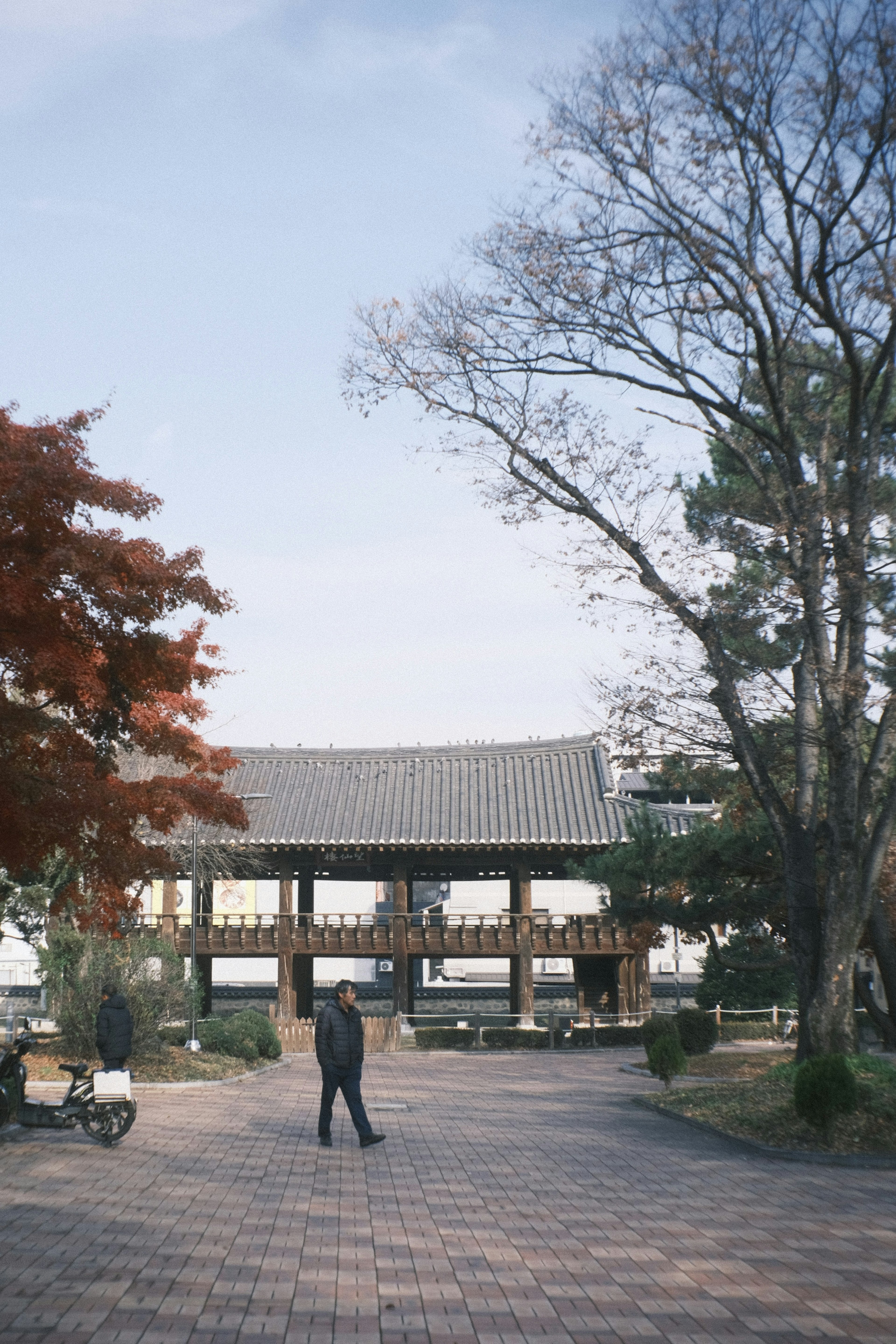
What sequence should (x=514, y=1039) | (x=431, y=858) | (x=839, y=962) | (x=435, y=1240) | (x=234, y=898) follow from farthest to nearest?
(x=234, y=898) → (x=431, y=858) → (x=514, y=1039) → (x=839, y=962) → (x=435, y=1240)

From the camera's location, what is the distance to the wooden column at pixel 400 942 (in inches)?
1302

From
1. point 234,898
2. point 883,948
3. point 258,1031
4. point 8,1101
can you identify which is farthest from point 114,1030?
point 234,898

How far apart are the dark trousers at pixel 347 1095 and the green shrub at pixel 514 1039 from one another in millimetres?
18959

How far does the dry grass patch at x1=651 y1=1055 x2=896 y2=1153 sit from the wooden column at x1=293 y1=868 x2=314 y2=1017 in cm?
2001

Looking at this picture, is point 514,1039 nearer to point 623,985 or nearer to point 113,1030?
point 623,985

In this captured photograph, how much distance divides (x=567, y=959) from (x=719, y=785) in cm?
3887

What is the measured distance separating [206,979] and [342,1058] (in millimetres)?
25379

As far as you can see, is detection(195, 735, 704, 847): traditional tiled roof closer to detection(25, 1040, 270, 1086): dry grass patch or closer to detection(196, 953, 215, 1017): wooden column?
detection(196, 953, 215, 1017): wooden column

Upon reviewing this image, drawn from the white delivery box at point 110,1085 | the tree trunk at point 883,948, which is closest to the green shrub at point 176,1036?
the white delivery box at point 110,1085

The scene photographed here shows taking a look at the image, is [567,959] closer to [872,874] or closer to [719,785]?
[719,785]

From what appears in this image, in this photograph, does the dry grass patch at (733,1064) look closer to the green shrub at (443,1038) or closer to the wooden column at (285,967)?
the green shrub at (443,1038)

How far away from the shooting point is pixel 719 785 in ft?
59.3

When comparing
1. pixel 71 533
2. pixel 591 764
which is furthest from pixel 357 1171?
pixel 591 764

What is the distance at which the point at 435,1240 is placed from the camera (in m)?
8.09
